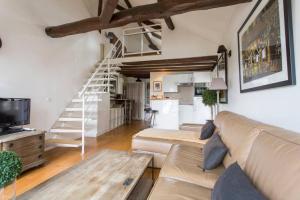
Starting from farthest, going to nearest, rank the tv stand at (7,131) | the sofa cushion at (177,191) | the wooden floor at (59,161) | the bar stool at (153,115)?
the bar stool at (153,115) → the tv stand at (7,131) → the wooden floor at (59,161) → the sofa cushion at (177,191)

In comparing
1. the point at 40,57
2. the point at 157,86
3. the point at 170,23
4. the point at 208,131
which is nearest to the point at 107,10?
the point at 40,57

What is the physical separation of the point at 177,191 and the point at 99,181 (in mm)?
674

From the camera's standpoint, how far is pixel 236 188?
36.9 inches

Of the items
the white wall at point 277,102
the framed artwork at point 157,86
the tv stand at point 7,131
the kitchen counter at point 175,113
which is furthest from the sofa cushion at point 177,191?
the framed artwork at point 157,86

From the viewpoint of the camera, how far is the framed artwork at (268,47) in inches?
55.1

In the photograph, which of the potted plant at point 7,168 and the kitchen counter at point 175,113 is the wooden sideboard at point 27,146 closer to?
the potted plant at point 7,168

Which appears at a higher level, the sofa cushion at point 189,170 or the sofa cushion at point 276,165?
the sofa cushion at point 276,165

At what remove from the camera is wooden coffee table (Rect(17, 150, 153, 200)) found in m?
1.36

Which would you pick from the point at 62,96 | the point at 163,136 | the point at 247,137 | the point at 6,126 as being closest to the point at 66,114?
the point at 62,96

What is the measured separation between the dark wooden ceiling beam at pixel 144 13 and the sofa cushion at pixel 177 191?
2.35m

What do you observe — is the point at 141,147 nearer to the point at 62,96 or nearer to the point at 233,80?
the point at 233,80

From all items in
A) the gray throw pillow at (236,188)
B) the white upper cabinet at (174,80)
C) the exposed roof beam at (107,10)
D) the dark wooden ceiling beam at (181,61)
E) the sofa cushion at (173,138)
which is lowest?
the sofa cushion at (173,138)

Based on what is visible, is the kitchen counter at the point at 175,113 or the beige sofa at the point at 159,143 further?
the kitchen counter at the point at 175,113

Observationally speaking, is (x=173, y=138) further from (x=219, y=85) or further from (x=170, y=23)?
(x=170, y=23)
